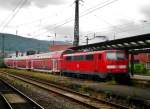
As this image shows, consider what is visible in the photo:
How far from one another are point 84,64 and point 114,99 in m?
16.5

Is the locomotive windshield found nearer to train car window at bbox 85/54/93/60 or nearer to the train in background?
the train in background

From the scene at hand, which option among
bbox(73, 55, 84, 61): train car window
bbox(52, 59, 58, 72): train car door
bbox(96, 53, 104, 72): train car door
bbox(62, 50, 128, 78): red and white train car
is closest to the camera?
bbox(62, 50, 128, 78): red and white train car

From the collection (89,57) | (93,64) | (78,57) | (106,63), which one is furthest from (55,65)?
(106,63)

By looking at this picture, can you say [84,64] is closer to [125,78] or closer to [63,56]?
[125,78]

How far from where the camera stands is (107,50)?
106ft

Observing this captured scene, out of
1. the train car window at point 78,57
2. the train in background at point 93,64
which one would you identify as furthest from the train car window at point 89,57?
the train car window at point 78,57

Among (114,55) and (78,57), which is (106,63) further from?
(78,57)

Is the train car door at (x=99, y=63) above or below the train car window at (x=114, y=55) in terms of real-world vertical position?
below

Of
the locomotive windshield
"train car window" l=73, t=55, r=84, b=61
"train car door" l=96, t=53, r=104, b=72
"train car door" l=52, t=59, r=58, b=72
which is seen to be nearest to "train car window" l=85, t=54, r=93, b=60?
"train car window" l=73, t=55, r=84, b=61

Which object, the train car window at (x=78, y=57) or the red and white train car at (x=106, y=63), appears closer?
the red and white train car at (x=106, y=63)

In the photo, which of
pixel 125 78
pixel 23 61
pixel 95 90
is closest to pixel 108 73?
pixel 125 78

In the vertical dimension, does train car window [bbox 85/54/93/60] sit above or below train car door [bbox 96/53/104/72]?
above

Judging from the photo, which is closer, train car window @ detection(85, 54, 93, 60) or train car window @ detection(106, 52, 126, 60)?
train car window @ detection(106, 52, 126, 60)

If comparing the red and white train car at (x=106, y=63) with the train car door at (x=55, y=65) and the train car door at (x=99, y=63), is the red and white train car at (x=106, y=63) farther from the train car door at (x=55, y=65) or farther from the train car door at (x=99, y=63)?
the train car door at (x=55, y=65)
